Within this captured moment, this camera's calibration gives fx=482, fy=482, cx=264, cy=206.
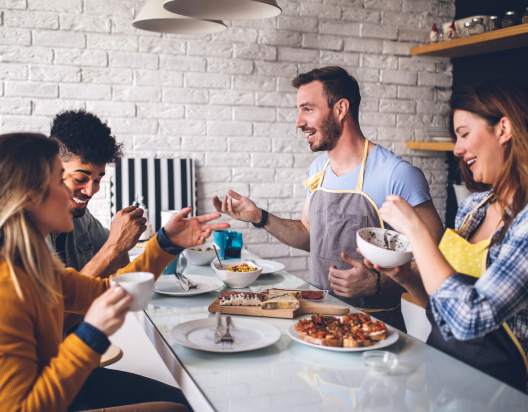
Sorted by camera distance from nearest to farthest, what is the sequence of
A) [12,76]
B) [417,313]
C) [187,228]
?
[187,228], [417,313], [12,76]

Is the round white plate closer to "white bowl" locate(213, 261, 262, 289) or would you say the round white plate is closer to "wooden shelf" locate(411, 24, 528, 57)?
"white bowl" locate(213, 261, 262, 289)

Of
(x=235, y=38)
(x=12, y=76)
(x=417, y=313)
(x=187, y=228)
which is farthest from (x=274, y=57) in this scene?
(x=187, y=228)

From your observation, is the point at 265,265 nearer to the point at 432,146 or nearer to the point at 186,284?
the point at 186,284

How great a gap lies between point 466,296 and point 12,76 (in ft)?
8.78

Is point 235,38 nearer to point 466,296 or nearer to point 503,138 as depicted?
point 503,138

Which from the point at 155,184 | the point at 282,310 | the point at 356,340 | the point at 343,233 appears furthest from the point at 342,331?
the point at 155,184

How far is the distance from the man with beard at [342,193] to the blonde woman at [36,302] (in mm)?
864

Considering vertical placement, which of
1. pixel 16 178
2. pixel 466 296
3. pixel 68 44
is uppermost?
pixel 68 44

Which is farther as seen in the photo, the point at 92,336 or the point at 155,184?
the point at 155,184

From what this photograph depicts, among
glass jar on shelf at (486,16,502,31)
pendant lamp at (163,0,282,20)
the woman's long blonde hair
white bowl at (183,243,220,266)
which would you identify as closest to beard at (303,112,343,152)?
pendant lamp at (163,0,282,20)

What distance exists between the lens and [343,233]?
6.06 feet

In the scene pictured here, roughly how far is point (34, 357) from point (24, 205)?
0.27 metres

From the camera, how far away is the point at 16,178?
33.7 inches

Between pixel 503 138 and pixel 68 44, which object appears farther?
pixel 68 44
